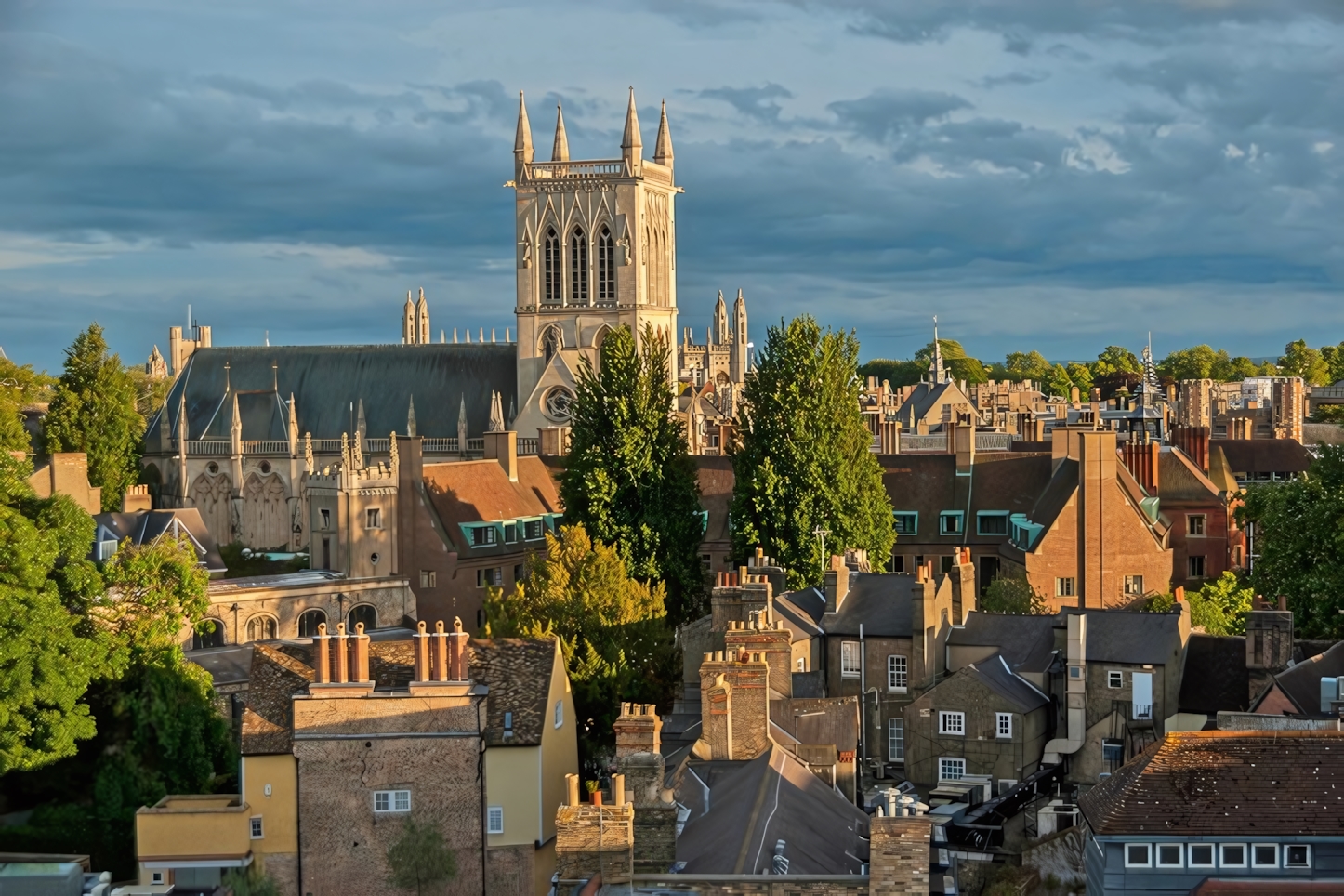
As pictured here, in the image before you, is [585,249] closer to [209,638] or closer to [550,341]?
[550,341]

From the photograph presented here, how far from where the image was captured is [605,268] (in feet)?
422

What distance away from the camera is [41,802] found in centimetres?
5194

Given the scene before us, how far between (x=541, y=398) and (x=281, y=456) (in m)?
16.1

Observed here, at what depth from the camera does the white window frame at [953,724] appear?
1993 inches

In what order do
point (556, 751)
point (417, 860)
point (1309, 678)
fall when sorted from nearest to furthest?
1. point (417, 860)
2. point (556, 751)
3. point (1309, 678)

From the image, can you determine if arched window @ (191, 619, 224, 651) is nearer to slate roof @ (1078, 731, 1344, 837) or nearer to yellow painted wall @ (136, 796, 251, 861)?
yellow painted wall @ (136, 796, 251, 861)

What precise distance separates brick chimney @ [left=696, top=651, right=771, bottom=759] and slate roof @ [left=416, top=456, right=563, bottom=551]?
132 ft

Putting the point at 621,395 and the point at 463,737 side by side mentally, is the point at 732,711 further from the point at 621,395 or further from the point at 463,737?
the point at 621,395

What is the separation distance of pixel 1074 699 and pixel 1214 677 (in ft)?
12.1

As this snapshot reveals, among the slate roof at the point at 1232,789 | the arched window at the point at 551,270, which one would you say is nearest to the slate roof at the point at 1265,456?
the arched window at the point at 551,270

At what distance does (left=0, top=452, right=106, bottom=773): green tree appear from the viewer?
49094mm

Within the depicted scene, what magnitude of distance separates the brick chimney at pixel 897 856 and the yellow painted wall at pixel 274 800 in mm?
13881

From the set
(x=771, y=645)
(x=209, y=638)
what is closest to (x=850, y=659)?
(x=771, y=645)

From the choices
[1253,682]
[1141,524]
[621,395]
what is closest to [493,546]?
[621,395]
